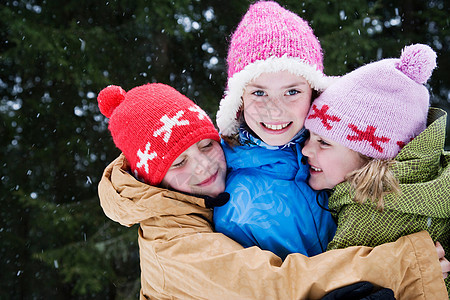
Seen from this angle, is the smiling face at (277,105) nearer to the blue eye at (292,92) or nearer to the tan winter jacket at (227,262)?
the blue eye at (292,92)

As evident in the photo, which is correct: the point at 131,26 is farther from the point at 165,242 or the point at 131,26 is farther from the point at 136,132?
the point at 165,242

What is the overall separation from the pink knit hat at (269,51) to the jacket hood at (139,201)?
68 centimetres

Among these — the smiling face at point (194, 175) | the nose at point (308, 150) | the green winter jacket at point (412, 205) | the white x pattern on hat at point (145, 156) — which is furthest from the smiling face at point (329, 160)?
the white x pattern on hat at point (145, 156)

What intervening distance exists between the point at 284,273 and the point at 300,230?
16.6 inches

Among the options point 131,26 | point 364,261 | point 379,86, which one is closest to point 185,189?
point 364,261

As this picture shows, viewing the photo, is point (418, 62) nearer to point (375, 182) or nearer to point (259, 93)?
point (375, 182)

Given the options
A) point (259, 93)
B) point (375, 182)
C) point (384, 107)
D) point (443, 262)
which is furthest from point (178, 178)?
point (443, 262)

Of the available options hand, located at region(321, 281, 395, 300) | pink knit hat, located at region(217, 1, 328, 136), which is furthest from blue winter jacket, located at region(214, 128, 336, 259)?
hand, located at region(321, 281, 395, 300)

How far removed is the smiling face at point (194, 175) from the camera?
7.38 ft

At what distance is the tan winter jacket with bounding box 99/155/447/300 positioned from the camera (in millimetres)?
1728

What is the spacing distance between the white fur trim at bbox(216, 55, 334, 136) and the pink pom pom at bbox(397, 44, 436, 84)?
45cm

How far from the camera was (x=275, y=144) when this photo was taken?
221 centimetres

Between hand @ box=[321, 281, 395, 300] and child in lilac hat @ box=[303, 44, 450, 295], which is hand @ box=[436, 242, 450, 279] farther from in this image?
hand @ box=[321, 281, 395, 300]

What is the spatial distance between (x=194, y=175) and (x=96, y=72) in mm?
2856
